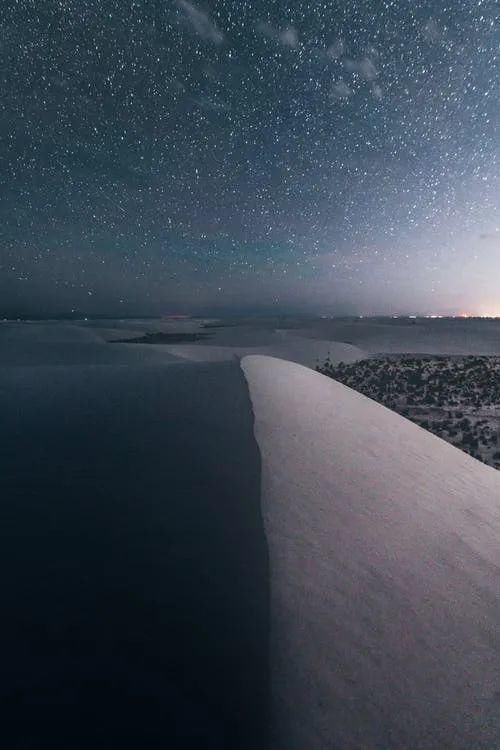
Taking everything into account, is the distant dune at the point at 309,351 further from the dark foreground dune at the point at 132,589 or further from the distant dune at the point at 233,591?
the dark foreground dune at the point at 132,589

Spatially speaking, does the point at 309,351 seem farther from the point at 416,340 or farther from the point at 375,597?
the point at 375,597

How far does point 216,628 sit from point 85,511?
1.63 meters

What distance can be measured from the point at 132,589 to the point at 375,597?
1835mm

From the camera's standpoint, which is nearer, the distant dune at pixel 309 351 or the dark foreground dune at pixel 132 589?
the dark foreground dune at pixel 132 589

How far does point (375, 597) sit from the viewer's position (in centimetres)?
306

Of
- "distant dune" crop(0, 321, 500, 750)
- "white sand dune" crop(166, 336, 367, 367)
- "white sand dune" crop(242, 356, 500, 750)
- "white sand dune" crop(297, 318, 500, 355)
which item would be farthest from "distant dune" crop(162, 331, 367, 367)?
"distant dune" crop(0, 321, 500, 750)

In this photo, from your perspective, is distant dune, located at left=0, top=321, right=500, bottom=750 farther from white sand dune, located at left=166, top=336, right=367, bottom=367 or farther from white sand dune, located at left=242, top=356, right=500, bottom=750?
white sand dune, located at left=166, top=336, right=367, bottom=367

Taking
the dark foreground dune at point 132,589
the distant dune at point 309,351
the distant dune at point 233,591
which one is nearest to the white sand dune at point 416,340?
the distant dune at point 309,351

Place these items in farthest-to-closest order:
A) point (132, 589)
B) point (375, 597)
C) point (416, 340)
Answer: point (416, 340)
point (375, 597)
point (132, 589)

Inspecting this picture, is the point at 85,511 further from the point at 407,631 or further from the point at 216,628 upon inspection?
the point at 407,631

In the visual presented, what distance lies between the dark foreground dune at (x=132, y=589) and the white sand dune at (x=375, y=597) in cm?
23

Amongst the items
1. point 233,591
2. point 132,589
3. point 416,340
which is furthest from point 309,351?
point 132,589

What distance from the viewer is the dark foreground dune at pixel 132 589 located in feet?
6.18

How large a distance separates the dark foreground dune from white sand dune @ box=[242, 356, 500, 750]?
0.23 m
